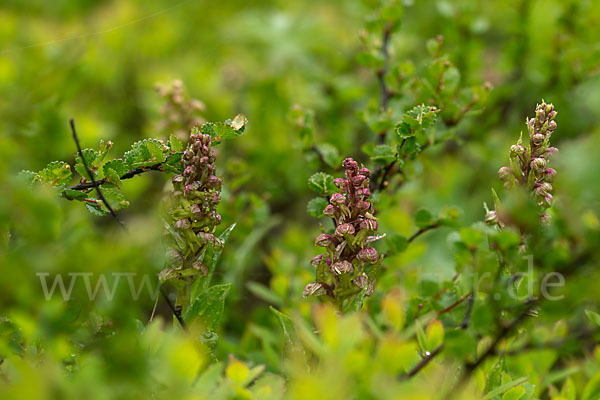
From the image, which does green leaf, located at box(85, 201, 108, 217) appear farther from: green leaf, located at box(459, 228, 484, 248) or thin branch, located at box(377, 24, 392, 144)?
thin branch, located at box(377, 24, 392, 144)

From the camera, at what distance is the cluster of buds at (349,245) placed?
27.6 inches

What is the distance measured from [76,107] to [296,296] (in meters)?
0.94

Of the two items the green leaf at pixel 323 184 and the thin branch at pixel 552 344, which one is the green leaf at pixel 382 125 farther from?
the thin branch at pixel 552 344

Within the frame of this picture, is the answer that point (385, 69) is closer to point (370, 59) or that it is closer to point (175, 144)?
point (370, 59)

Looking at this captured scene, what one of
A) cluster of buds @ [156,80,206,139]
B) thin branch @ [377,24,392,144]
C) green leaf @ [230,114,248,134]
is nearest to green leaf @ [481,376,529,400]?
green leaf @ [230,114,248,134]

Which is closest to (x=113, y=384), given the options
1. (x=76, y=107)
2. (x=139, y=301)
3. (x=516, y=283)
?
(x=139, y=301)

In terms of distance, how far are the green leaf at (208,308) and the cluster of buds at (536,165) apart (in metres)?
0.36

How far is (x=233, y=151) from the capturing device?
1.58m

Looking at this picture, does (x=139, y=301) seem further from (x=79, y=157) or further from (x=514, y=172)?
(x=514, y=172)

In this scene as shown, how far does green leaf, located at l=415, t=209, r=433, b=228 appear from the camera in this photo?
0.92 m

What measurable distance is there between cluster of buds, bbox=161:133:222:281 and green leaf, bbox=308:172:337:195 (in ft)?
0.50

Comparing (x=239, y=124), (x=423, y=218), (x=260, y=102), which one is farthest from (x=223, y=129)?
(x=260, y=102)

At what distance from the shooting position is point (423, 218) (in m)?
0.93

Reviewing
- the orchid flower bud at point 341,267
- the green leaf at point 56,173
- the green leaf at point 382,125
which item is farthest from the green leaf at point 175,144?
the green leaf at point 382,125
